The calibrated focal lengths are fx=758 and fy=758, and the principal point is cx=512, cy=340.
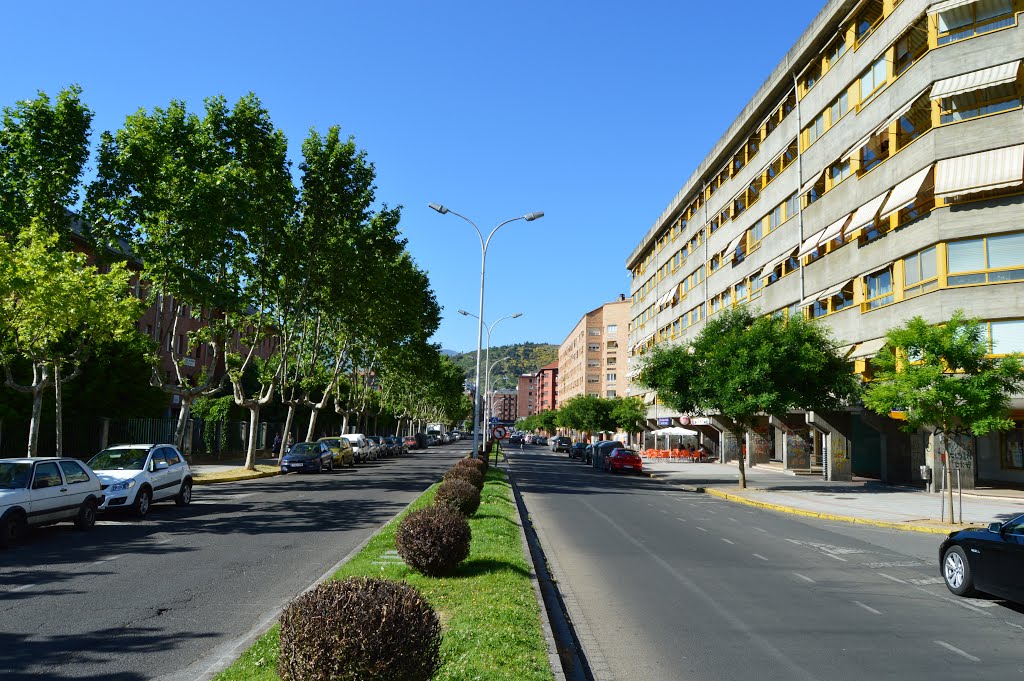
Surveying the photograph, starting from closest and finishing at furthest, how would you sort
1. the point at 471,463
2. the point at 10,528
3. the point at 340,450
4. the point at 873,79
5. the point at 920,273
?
the point at 10,528 → the point at 471,463 → the point at 920,273 → the point at 873,79 → the point at 340,450

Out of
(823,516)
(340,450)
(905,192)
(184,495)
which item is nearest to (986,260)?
(905,192)

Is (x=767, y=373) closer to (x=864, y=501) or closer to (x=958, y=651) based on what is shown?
(x=864, y=501)

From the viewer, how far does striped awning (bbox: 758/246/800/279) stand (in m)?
36.9

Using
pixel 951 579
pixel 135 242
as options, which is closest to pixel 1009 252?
pixel 951 579

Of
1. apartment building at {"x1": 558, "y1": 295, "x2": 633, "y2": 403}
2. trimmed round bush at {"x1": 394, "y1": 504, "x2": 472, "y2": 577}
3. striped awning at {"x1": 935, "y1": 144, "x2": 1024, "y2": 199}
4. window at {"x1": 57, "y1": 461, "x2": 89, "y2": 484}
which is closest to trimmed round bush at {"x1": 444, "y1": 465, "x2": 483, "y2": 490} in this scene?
trimmed round bush at {"x1": 394, "y1": 504, "x2": 472, "y2": 577}

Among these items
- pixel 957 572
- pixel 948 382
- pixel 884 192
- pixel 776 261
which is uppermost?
pixel 884 192

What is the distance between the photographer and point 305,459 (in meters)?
34.1

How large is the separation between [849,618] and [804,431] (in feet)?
118

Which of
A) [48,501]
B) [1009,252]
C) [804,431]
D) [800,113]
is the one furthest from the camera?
[804,431]

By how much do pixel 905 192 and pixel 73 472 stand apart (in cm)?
2591

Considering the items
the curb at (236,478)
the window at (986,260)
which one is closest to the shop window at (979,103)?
the window at (986,260)

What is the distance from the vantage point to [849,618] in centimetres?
832

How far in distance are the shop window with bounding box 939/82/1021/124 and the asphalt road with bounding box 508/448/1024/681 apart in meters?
15.7

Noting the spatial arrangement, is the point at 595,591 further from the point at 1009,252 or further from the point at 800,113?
the point at 800,113
